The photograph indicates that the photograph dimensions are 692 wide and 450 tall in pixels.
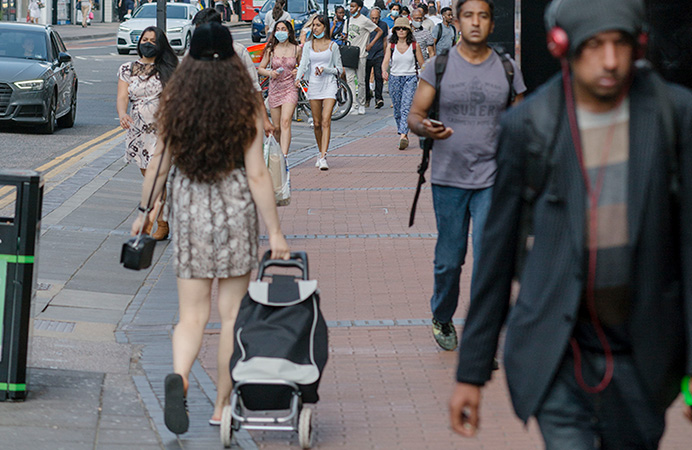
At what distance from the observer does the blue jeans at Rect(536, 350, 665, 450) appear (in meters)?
2.67

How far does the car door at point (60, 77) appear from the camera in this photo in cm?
1716

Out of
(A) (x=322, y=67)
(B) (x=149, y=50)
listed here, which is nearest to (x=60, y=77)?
(A) (x=322, y=67)

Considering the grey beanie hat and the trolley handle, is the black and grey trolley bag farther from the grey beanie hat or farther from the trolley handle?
the grey beanie hat

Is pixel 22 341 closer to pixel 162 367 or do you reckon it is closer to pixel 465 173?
pixel 162 367

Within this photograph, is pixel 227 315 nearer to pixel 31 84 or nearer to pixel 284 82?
pixel 284 82

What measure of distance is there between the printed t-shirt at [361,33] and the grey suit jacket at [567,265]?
62.1 feet

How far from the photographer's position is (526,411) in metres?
2.75

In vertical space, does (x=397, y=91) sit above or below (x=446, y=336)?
above

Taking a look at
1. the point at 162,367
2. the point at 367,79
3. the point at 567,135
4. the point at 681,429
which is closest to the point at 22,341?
the point at 162,367

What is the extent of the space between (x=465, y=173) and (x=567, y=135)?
10.4ft

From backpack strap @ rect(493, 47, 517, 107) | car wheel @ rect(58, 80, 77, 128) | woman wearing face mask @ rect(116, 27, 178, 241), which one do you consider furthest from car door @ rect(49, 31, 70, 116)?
backpack strap @ rect(493, 47, 517, 107)

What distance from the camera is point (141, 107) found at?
9156mm

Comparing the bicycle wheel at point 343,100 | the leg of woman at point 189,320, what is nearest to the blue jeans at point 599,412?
the leg of woman at point 189,320

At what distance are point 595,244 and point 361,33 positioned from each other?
1933 centimetres
